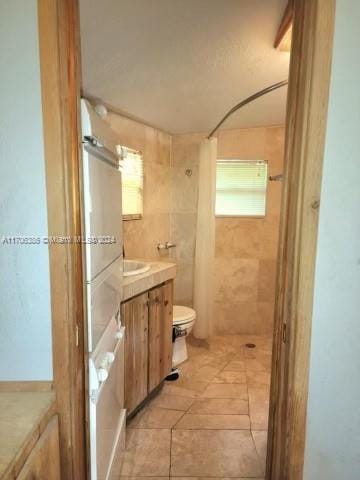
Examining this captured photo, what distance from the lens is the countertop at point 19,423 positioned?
0.68 meters

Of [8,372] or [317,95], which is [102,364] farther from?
[317,95]

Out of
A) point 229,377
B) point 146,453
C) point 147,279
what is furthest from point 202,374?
point 147,279

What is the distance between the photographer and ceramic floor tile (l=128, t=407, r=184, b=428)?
6.55ft

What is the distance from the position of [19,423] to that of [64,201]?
1.95ft

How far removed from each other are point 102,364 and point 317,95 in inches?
45.2

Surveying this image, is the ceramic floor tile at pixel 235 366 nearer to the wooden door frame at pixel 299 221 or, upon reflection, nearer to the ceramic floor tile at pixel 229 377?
the ceramic floor tile at pixel 229 377

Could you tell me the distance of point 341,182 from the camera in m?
0.85

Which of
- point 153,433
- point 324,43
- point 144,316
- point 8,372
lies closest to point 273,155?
point 144,316

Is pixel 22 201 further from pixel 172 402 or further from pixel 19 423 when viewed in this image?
pixel 172 402

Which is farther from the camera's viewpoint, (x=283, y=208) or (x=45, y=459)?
(x=283, y=208)

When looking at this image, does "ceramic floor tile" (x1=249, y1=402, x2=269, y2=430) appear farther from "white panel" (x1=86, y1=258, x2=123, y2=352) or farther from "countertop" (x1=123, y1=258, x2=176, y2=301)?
"white panel" (x1=86, y1=258, x2=123, y2=352)

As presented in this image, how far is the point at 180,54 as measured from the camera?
5.53 ft

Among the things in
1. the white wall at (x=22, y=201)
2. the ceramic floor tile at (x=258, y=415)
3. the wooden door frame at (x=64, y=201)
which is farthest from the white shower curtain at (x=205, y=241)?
the white wall at (x=22, y=201)

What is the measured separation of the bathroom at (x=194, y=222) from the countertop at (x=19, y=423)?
87 centimetres
